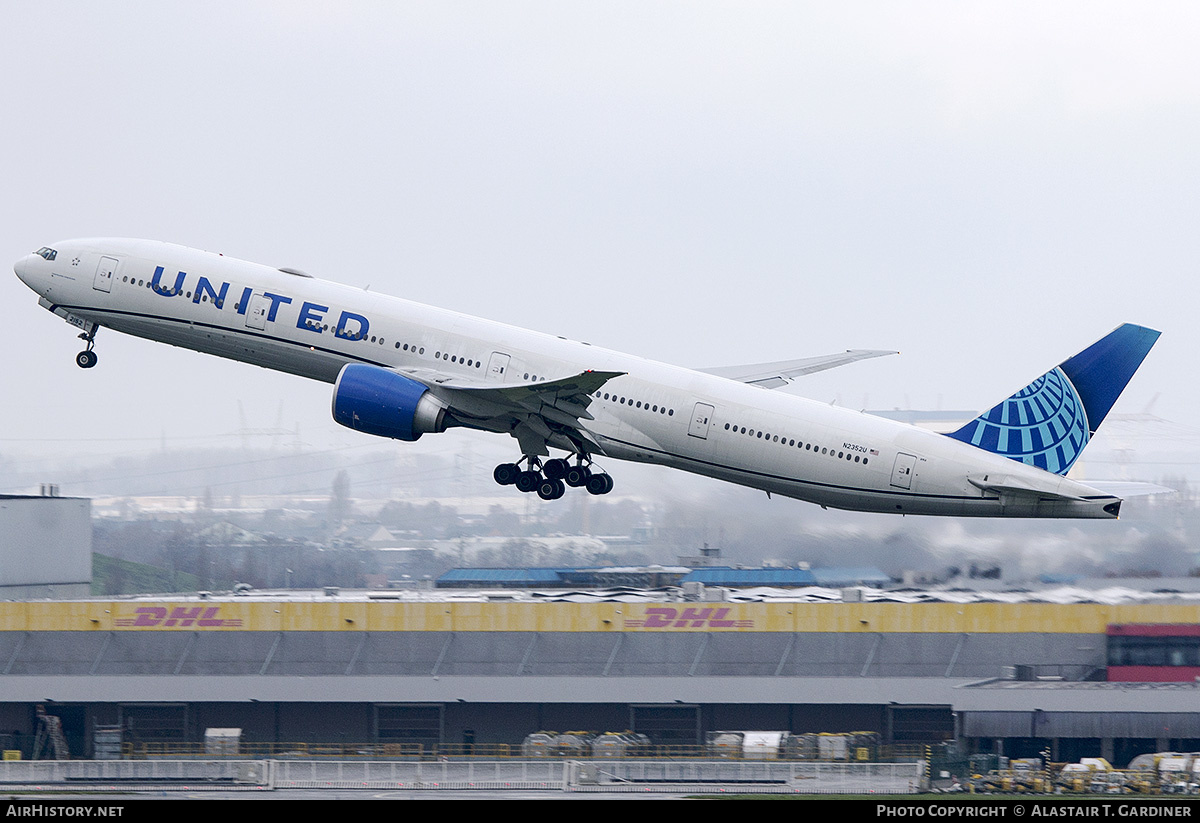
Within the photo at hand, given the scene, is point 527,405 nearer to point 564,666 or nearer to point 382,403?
point 382,403

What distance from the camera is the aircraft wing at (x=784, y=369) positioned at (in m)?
39.4

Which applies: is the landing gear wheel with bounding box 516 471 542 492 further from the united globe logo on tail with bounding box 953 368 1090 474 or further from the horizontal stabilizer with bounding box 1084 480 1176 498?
the horizontal stabilizer with bounding box 1084 480 1176 498

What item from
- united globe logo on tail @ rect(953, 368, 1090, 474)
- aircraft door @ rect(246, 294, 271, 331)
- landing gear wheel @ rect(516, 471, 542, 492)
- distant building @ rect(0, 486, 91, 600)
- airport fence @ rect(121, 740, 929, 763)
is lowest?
airport fence @ rect(121, 740, 929, 763)

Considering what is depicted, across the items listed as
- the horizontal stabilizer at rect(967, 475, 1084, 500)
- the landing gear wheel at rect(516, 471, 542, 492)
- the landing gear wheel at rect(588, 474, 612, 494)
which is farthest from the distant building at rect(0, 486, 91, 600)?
the horizontal stabilizer at rect(967, 475, 1084, 500)

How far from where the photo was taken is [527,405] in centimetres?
3388

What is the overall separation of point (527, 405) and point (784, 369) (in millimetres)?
9714

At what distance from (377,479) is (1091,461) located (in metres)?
37.8

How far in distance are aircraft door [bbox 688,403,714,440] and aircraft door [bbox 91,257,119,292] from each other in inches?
633

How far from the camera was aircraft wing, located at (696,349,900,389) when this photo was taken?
39.4 metres

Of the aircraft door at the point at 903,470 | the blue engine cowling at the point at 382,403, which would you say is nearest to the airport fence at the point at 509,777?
the aircraft door at the point at 903,470

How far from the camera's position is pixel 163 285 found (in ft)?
118

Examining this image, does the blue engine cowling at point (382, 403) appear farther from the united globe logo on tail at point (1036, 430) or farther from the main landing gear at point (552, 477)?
the united globe logo on tail at point (1036, 430)
